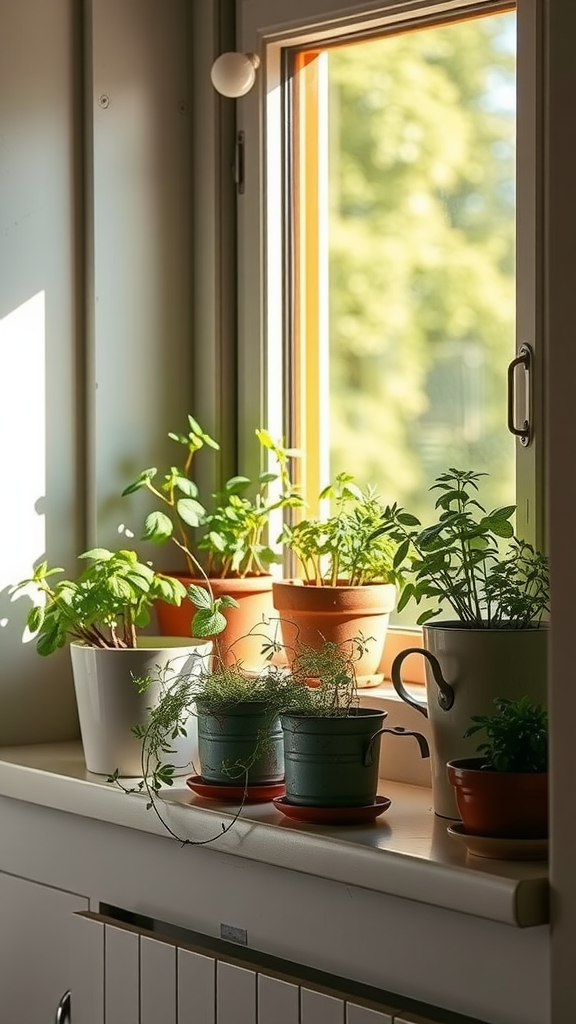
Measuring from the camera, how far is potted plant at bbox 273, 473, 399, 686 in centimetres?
205

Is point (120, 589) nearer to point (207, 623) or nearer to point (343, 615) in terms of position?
point (207, 623)

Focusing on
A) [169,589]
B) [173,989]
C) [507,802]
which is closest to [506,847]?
[507,802]

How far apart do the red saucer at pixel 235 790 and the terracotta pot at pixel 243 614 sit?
1.27 feet

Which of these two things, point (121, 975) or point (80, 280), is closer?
point (121, 975)

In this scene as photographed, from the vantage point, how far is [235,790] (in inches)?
70.1

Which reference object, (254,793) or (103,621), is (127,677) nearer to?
(103,621)

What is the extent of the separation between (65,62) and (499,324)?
835 millimetres

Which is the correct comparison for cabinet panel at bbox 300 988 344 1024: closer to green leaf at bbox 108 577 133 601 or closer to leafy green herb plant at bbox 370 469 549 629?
leafy green herb plant at bbox 370 469 549 629

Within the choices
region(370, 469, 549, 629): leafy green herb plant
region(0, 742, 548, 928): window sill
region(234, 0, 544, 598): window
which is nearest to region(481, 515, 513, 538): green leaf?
region(370, 469, 549, 629): leafy green herb plant

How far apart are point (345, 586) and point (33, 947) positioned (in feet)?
2.27

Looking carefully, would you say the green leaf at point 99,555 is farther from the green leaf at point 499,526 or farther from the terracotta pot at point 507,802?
the terracotta pot at point 507,802

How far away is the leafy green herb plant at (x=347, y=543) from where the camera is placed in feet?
6.82

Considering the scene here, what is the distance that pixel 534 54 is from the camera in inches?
74.1

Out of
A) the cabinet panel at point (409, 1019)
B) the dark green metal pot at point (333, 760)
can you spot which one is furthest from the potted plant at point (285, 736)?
the cabinet panel at point (409, 1019)
